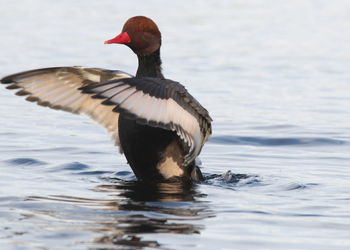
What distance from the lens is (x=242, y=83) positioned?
1405 centimetres

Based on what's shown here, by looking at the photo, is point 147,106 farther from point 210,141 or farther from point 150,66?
point 210,141

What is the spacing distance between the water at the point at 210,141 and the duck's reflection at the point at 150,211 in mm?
14

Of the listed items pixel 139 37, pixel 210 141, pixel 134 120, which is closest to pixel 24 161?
pixel 134 120

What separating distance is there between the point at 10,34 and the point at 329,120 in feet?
24.4

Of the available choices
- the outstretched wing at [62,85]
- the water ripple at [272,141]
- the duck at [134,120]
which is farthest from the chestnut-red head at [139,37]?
the water ripple at [272,141]

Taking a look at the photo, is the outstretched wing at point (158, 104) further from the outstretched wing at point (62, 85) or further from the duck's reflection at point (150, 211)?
the outstretched wing at point (62, 85)

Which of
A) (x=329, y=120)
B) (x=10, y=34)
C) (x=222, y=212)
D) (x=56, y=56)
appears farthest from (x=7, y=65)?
(x=222, y=212)

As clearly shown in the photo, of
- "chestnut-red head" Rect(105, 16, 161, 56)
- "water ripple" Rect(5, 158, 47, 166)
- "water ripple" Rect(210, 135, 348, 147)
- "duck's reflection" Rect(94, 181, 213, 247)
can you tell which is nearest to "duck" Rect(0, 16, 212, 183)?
"chestnut-red head" Rect(105, 16, 161, 56)

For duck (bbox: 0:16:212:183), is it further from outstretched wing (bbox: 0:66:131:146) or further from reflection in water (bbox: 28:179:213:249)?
reflection in water (bbox: 28:179:213:249)

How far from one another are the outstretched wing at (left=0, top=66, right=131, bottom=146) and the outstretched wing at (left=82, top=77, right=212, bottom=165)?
2.73 feet

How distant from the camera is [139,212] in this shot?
274 inches

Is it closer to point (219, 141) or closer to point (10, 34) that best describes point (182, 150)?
point (219, 141)

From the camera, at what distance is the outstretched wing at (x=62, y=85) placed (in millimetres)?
8188

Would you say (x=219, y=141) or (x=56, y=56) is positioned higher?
(x=56, y=56)
